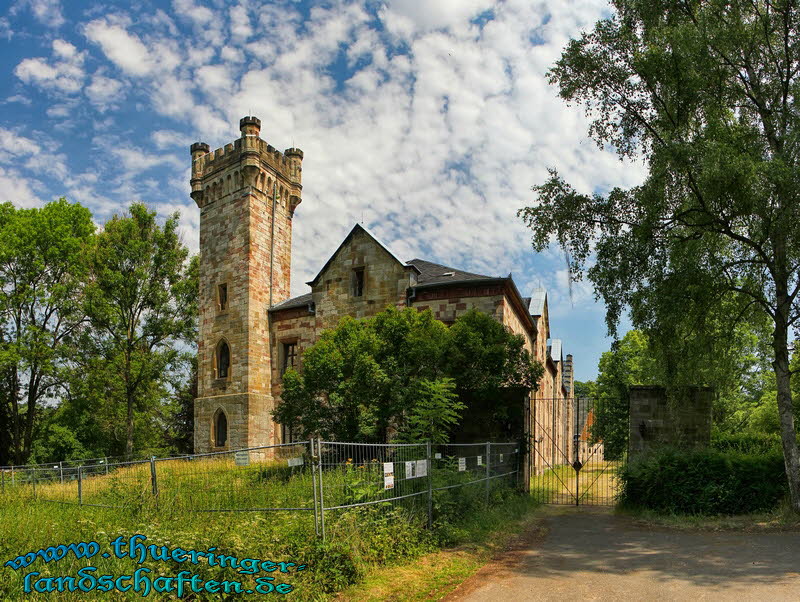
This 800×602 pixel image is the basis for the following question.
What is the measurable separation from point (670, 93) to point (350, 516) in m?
11.8

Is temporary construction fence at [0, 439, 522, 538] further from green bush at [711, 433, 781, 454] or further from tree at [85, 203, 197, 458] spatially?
tree at [85, 203, 197, 458]

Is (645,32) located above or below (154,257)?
above

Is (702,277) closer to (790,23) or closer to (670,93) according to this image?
(670,93)

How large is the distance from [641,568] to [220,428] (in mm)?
21733

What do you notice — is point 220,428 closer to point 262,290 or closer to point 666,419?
point 262,290

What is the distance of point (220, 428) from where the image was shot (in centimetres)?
2698

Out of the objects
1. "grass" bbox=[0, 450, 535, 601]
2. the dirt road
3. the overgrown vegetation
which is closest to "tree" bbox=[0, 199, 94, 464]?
the overgrown vegetation

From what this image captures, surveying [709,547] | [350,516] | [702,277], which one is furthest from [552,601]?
[702,277]

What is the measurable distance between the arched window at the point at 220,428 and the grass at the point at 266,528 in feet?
48.1

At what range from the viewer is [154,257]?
3156 cm

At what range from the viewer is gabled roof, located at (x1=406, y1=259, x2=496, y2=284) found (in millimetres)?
22453

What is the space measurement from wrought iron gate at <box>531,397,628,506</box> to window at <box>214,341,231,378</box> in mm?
13932

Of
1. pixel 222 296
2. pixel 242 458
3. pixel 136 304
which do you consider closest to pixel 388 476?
pixel 242 458

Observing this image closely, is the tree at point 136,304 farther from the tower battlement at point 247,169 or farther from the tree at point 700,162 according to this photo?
the tree at point 700,162
